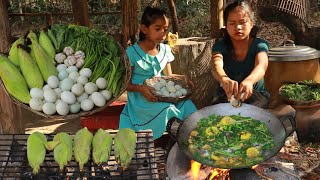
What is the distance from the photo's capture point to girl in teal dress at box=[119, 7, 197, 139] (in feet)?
13.4

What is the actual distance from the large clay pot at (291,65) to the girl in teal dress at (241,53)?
41.3 inches

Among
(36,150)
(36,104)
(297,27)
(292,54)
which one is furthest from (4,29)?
(297,27)

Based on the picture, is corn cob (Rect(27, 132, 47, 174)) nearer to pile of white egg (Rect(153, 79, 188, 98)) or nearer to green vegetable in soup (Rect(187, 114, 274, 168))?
green vegetable in soup (Rect(187, 114, 274, 168))

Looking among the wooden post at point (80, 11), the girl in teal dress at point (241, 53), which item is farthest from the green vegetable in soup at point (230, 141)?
the wooden post at point (80, 11)

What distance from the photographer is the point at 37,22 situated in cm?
1519

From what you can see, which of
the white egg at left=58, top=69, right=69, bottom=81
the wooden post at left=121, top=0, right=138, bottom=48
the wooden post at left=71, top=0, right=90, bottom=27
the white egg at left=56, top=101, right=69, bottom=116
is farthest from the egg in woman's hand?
the wooden post at left=71, top=0, right=90, bottom=27

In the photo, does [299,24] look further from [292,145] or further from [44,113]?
[44,113]

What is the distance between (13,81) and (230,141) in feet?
5.60

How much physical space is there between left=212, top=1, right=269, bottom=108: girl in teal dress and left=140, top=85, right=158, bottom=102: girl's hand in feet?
2.17

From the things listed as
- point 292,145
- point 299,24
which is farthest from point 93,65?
point 299,24

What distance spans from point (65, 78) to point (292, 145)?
268cm

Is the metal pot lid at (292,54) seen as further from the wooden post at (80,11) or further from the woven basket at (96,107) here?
the wooden post at (80,11)

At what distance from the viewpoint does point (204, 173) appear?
3164mm

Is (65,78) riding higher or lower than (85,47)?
lower
